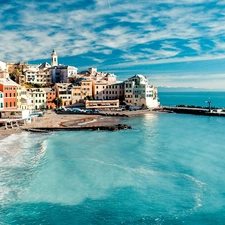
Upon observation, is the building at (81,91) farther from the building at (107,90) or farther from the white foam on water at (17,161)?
the white foam on water at (17,161)

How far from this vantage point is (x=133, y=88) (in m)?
84.9

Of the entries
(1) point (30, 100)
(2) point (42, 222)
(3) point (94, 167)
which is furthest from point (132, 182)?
(1) point (30, 100)

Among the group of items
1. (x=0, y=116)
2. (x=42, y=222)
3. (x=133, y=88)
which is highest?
(x=133, y=88)

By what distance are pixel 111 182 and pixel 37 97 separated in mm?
56838

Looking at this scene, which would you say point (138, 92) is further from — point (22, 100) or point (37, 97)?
point (22, 100)

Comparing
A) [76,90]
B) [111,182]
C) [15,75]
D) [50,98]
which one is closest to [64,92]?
[76,90]

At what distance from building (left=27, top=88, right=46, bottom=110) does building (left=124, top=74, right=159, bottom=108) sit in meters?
24.1

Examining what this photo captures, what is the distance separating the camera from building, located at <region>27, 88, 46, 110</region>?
7438 cm

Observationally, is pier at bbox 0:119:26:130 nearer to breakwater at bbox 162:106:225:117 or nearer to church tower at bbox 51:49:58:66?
breakwater at bbox 162:106:225:117

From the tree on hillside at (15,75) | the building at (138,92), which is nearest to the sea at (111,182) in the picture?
the building at (138,92)

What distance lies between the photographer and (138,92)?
277ft

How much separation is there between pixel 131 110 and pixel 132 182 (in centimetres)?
5731

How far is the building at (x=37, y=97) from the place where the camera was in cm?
7438

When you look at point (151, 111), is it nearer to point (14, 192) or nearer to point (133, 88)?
point (133, 88)
